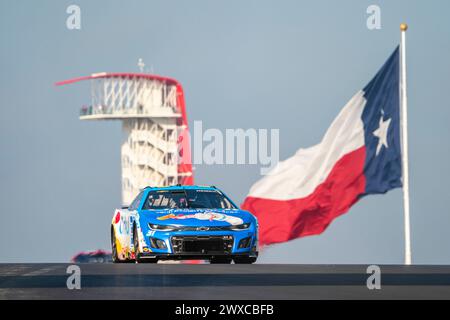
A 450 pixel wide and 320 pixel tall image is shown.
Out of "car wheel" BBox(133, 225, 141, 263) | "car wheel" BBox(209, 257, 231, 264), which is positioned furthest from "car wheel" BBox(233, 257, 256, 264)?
"car wheel" BBox(133, 225, 141, 263)

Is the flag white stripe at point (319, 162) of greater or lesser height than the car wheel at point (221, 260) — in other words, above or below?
above

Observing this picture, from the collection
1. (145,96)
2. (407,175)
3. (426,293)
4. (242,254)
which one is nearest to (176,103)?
(145,96)

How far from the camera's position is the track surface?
48.5ft

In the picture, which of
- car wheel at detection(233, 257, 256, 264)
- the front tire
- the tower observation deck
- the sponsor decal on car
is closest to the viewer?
the sponsor decal on car

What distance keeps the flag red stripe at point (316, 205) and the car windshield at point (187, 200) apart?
11.5 metres

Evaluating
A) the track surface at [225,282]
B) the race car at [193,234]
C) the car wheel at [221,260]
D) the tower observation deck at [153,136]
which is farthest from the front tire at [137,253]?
the tower observation deck at [153,136]

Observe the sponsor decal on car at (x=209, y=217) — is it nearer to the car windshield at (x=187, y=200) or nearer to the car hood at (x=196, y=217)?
the car hood at (x=196, y=217)

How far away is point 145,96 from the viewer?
104m

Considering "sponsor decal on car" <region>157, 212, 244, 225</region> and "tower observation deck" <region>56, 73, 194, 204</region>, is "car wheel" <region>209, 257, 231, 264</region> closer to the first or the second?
"sponsor decal on car" <region>157, 212, 244, 225</region>

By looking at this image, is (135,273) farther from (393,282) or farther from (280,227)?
(280,227)

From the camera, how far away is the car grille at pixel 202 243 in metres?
22.6

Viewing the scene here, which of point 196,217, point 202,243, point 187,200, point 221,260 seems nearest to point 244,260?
point 221,260

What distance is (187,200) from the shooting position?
24.0 metres
